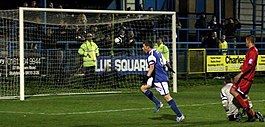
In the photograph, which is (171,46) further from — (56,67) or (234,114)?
(234,114)

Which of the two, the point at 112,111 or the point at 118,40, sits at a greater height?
the point at 118,40

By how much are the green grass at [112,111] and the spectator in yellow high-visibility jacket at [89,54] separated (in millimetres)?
1741

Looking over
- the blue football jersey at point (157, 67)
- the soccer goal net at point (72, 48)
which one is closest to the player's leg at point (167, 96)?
the blue football jersey at point (157, 67)

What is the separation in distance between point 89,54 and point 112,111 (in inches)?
320

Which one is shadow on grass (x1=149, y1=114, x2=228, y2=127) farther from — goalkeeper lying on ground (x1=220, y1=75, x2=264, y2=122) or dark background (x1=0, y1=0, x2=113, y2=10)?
dark background (x1=0, y1=0, x2=113, y2=10)

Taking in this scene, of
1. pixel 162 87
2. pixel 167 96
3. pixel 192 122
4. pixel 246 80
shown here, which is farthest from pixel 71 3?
pixel 246 80

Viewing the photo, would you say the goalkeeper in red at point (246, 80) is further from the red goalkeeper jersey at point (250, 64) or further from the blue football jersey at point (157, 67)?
the blue football jersey at point (157, 67)

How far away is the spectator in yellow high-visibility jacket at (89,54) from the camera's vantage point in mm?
26859

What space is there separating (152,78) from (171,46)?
34.0 feet

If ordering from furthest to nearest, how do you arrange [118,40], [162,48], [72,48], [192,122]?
[118,40] → [162,48] → [72,48] → [192,122]

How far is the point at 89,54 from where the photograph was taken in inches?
1073

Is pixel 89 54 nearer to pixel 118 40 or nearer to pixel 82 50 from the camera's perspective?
pixel 82 50

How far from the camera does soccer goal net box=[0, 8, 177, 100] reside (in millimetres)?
24984

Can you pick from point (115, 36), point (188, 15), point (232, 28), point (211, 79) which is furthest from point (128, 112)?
point (188, 15)
